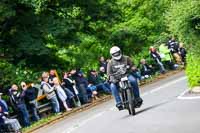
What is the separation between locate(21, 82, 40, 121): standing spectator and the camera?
25.6 m

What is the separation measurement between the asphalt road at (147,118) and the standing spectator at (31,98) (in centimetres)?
154

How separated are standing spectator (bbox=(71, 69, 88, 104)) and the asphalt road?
5.76ft

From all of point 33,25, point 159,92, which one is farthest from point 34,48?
point 159,92

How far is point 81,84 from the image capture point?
29.2 metres

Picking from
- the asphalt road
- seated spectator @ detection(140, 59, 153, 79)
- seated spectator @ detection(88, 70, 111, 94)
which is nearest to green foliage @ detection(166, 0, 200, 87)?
the asphalt road

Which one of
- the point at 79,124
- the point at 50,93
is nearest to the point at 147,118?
the point at 79,124

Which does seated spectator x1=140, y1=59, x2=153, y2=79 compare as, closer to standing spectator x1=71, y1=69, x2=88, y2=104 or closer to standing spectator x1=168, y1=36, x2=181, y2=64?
standing spectator x1=168, y1=36, x2=181, y2=64

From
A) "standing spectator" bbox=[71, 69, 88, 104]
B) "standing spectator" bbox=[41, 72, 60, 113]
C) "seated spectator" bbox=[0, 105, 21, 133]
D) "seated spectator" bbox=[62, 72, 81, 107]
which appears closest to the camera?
"seated spectator" bbox=[0, 105, 21, 133]

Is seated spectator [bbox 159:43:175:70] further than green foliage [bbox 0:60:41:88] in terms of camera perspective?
Yes

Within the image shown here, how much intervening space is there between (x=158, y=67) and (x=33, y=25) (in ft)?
28.0

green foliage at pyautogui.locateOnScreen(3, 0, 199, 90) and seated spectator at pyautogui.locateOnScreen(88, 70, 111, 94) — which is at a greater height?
green foliage at pyautogui.locateOnScreen(3, 0, 199, 90)

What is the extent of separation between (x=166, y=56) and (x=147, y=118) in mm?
20459

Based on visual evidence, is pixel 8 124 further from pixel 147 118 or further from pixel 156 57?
pixel 156 57

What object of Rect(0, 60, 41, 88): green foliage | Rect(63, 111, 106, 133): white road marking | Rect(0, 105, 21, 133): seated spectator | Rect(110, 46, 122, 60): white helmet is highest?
Rect(110, 46, 122, 60): white helmet
